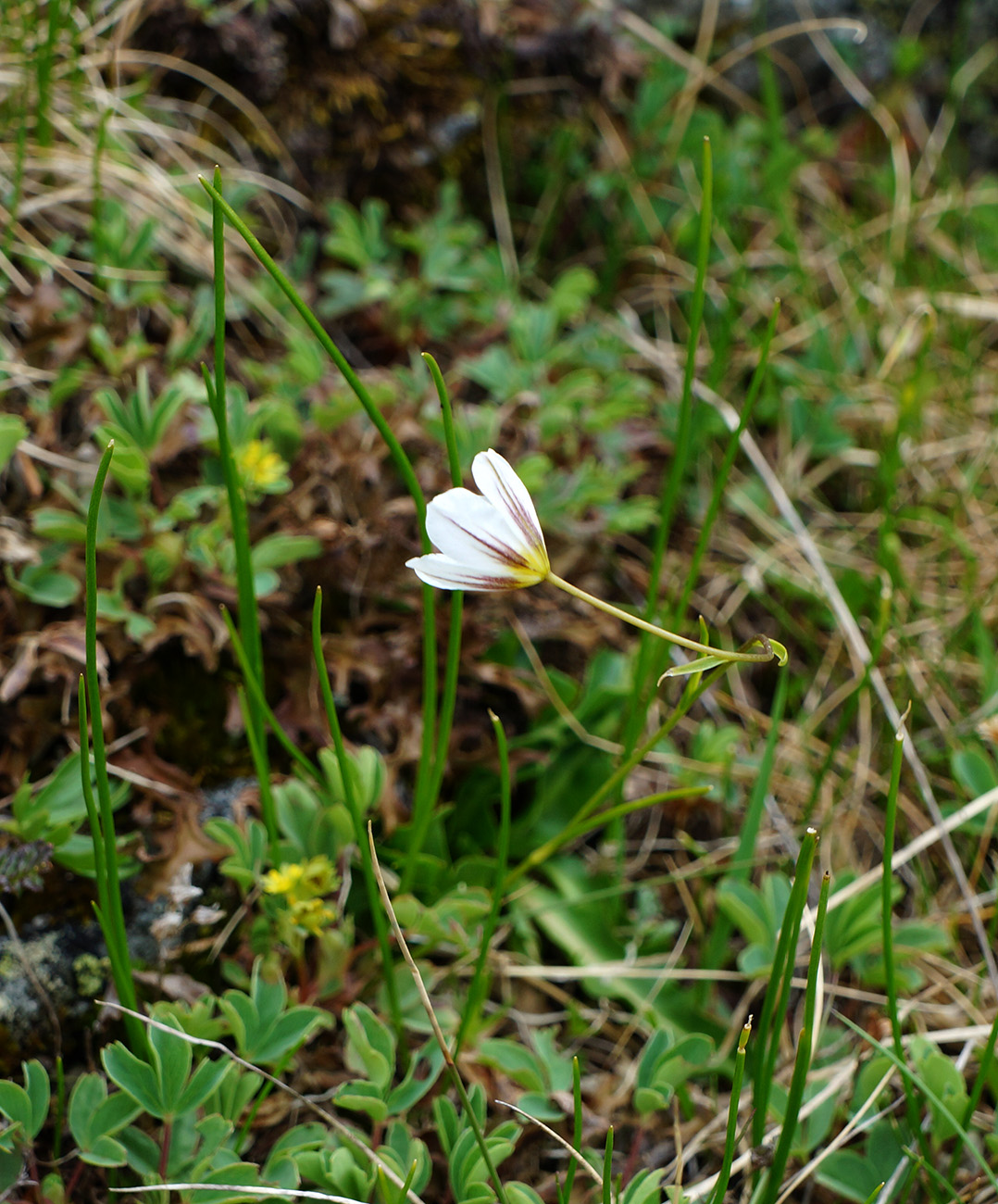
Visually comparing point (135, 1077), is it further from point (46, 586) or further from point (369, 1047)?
point (46, 586)

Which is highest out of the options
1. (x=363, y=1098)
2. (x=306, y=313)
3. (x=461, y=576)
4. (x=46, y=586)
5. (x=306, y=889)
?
(x=306, y=313)

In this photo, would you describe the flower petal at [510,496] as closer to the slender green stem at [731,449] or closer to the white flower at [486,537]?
the white flower at [486,537]

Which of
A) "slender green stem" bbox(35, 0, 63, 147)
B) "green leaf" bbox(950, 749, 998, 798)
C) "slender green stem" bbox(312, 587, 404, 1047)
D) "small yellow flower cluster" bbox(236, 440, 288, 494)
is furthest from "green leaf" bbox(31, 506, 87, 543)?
"green leaf" bbox(950, 749, 998, 798)

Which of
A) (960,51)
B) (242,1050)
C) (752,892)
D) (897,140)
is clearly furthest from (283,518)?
(960,51)

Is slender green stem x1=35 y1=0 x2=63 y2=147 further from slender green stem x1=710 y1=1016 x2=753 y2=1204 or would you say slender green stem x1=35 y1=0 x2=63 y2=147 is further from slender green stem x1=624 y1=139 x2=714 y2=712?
slender green stem x1=710 y1=1016 x2=753 y2=1204

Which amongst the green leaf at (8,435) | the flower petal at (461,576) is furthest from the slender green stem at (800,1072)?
the green leaf at (8,435)

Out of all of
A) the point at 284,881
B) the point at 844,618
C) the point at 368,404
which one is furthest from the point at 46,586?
the point at 844,618
